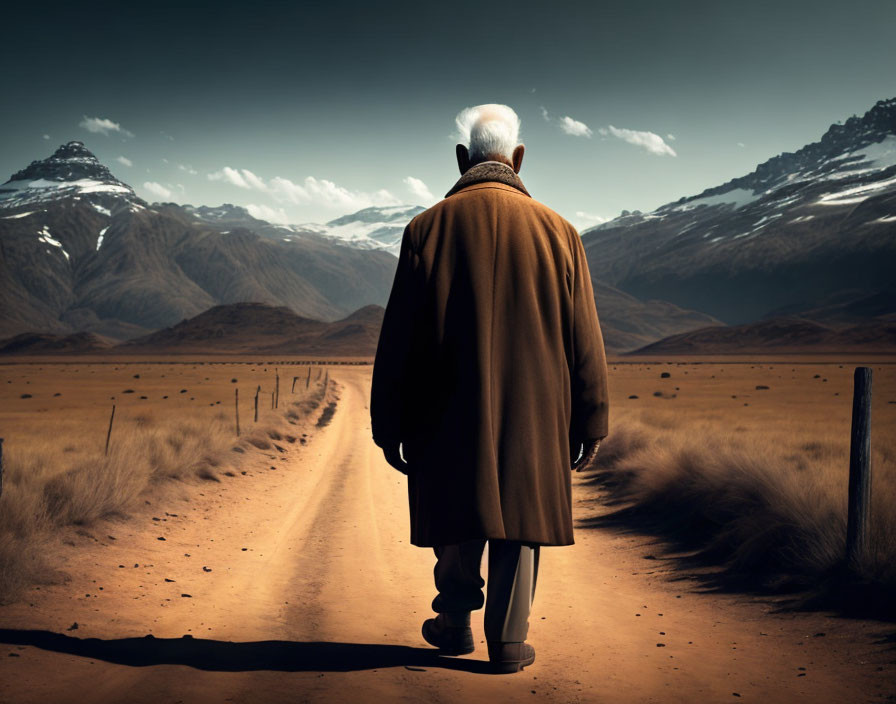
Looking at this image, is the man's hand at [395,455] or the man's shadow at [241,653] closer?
the man's hand at [395,455]

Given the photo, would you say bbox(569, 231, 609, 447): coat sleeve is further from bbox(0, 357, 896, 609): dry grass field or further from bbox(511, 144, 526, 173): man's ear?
bbox(0, 357, 896, 609): dry grass field

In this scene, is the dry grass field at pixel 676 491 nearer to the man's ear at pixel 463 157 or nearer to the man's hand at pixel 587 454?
the man's hand at pixel 587 454

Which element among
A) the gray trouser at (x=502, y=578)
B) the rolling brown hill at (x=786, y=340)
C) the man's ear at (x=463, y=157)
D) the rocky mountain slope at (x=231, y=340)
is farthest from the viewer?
the rocky mountain slope at (x=231, y=340)

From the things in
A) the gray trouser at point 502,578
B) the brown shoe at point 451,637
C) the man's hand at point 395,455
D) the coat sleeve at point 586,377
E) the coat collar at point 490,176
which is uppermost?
the coat collar at point 490,176

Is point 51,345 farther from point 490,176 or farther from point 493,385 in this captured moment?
point 493,385

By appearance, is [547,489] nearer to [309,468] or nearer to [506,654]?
[506,654]

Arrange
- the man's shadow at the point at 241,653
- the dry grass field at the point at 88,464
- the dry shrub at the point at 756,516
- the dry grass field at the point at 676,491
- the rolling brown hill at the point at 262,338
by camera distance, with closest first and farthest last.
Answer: the man's shadow at the point at 241,653, the dry shrub at the point at 756,516, the dry grass field at the point at 676,491, the dry grass field at the point at 88,464, the rolling brown hill at the point at 262,338

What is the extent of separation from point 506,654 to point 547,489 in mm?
913

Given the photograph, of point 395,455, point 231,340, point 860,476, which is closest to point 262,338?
point 231,340

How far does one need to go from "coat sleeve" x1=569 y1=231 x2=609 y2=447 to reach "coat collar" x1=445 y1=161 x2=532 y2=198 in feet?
1.70

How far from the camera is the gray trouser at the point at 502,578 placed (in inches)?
156

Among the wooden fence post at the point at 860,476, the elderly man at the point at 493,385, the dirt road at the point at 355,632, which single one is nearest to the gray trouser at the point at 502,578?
the elderly man at the point at 493,385

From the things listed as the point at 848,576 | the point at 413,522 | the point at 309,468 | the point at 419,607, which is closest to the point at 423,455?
the point at 413,522

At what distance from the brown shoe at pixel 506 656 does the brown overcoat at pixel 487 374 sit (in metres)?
0.63
